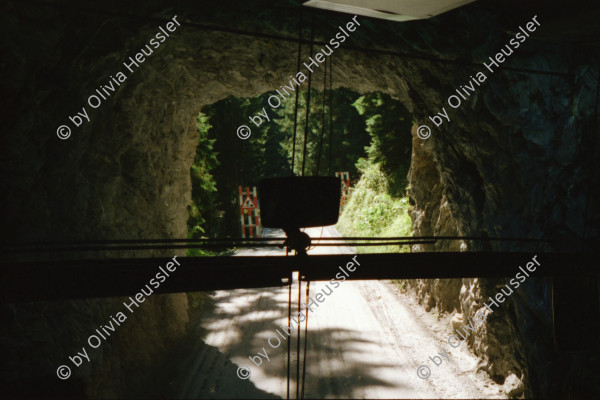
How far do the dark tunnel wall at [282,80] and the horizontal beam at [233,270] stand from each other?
1.17 metres

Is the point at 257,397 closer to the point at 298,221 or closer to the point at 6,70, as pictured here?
the point at 298,221

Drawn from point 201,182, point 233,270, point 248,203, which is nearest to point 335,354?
point 233,270

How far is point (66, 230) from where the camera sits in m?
4.21

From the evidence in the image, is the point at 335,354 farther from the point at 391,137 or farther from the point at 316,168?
the point at 391,137

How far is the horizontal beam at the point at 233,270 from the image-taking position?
2.19m

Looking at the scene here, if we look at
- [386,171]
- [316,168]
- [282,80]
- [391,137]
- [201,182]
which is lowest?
[201,182]

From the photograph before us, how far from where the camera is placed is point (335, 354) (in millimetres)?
7062

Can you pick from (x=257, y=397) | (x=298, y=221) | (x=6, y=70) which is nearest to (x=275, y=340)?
(x=257, y=397)

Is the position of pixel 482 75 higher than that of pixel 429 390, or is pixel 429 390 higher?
pixel 482 75

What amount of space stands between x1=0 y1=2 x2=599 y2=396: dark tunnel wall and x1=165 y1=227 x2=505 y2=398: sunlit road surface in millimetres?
801

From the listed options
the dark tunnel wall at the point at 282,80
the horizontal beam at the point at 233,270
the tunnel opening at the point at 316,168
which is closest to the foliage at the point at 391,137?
the tunnel opening at the point at 316,168

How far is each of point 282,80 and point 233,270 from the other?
574 centimetres

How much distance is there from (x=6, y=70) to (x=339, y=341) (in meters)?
6.78

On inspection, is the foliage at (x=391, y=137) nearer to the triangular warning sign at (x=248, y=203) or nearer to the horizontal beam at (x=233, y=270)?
the triangular warning sign at (x=248, y=203)
